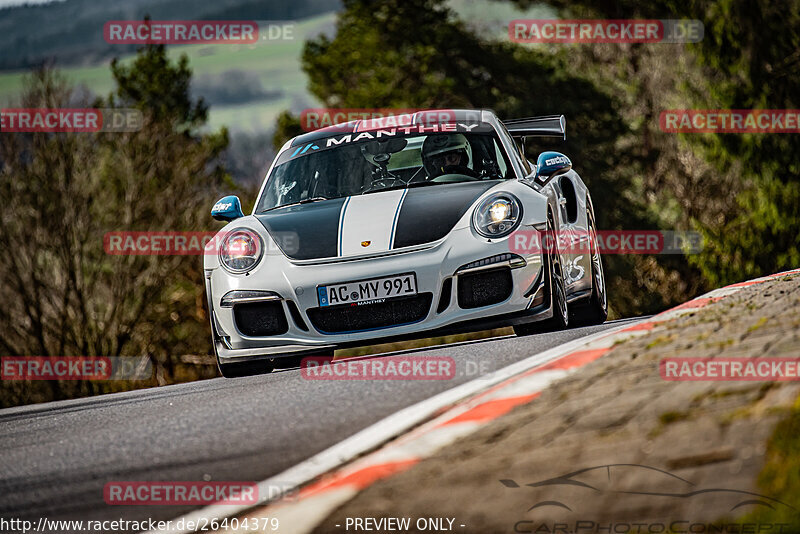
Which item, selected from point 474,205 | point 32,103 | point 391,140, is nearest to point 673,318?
point 474,205

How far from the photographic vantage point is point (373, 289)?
19.2ft

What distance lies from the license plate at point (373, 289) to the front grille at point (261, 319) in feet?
1.20

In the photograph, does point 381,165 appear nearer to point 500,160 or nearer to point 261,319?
point 500,160

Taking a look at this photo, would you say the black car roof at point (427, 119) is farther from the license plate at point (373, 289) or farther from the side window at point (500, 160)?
the license plate at point (373, 289)

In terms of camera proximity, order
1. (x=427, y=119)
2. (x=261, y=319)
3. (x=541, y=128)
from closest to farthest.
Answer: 1. (x=261, y=319)
2. (x=427, y=119)
3. (x=541, y=128)

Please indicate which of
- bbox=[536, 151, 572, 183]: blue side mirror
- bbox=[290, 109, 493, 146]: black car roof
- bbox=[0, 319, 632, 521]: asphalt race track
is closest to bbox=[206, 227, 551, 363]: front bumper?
bbox=[0, 319, 632, 521]: asphalt race track

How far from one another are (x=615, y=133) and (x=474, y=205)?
2686 centimetres

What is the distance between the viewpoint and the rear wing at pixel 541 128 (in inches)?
311

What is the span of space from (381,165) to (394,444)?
3.88 metres

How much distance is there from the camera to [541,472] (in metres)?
2.92

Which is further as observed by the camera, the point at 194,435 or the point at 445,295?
the point at 445,295

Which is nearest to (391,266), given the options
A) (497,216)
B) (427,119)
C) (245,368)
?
(497,216)

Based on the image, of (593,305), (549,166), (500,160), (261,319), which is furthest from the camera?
(593,305)

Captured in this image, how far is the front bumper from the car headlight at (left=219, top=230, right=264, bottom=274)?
0.08 meters
